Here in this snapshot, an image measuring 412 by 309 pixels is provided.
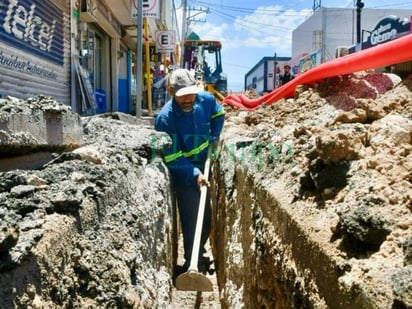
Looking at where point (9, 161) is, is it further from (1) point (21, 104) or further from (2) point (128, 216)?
(2) point (128, 216)

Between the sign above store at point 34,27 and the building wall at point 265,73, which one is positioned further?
the building wall at point 265,73

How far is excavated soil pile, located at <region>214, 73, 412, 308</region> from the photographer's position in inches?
59.2

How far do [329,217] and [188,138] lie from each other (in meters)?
3.28

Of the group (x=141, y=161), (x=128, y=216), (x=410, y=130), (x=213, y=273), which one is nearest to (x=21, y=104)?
(x=128, y=216)

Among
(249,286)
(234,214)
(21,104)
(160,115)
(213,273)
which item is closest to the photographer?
(21,104)

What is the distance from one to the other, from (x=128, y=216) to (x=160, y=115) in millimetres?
2515

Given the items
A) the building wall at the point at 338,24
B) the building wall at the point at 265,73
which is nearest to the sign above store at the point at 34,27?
the building wall at the point at 265,73

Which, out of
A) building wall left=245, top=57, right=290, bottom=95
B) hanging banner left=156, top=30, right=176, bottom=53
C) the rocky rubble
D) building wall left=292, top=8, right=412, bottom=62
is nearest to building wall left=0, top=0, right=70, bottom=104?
the rocky rubble

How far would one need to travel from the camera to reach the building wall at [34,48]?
636 cm

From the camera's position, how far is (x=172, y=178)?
5.20m

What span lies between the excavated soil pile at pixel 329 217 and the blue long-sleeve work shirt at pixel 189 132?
1.00 m

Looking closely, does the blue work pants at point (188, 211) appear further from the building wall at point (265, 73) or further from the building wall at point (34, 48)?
the building wall at point (265, 73)

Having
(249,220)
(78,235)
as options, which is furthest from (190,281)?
(78,235)

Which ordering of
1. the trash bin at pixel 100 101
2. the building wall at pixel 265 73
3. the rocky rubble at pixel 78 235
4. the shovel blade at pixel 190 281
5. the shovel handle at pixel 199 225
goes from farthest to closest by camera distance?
the building wall at pixel 265 73 < the trash bin at pixel 100 101 < the shovel handle at pixel 199 225 < the shovel blade at pixel 190 281 < the rocky rubble at pixel 78 235
